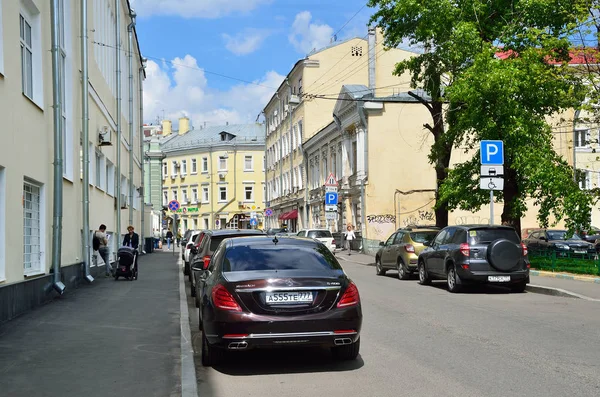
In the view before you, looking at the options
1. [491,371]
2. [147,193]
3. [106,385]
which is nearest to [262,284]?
[106,385]

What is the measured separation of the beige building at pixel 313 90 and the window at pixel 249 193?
1658 cm

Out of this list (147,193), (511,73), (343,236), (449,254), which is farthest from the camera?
(147,193)

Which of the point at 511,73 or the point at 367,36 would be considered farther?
the point at 367,36

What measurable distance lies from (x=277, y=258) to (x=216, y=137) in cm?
8072

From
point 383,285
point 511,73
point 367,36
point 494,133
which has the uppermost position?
point 367,36

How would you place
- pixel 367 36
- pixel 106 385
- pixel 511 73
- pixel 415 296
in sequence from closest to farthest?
1. pixel 106 385
2. pixel 415 296
3. pixel 511 73
4. pixel 367 36

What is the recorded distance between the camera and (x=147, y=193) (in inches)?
2461

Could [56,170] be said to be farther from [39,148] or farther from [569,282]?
[569,282]

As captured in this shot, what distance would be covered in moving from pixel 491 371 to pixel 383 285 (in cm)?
1200

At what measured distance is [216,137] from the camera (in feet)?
288

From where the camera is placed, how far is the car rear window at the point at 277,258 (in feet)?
26.0

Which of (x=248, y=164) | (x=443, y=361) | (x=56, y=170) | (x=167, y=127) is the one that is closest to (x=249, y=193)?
(x=248, y=164)

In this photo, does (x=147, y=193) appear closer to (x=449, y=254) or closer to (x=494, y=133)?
(x=494, y=133)

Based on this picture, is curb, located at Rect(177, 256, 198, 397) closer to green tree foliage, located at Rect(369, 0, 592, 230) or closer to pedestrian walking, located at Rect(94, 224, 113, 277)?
pedestrian walking, located at Rect(94, 224, 113, 277)
